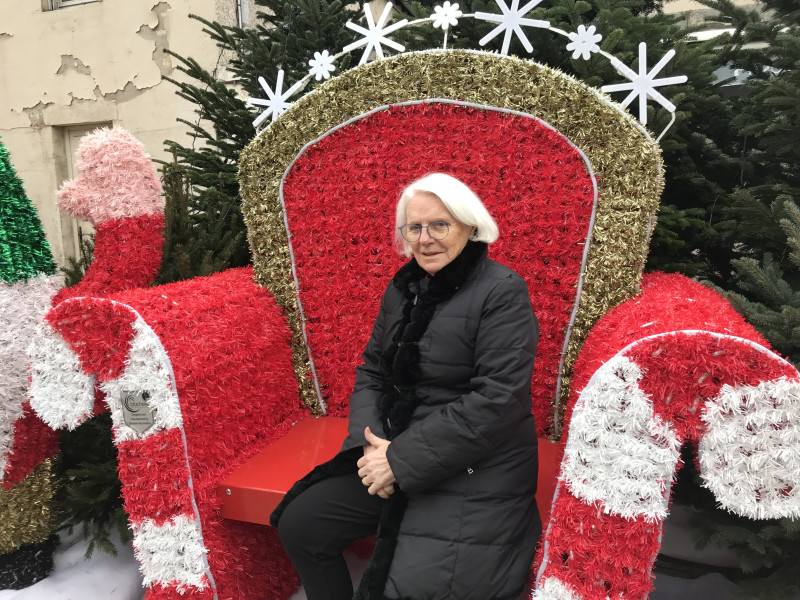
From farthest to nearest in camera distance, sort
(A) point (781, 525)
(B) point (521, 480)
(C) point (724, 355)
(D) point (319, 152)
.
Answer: (D) point (319, 152)
(A) point (781, 525)
(B) point (521, 480)
(C) point (724, 355)

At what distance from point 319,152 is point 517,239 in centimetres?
83

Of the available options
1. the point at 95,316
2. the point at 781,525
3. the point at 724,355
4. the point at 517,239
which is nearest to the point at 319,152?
the point at 517,239

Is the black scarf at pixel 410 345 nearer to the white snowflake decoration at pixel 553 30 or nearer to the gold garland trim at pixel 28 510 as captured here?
the white snowflake decoration at pixel 553 30

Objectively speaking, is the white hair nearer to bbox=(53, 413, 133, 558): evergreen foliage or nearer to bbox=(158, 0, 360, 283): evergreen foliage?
bbox=(158, 0, 360, 283): evergreen foliage

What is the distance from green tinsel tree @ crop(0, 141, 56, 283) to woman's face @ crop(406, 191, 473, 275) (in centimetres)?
133

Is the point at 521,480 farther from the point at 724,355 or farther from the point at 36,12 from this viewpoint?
the point at 36,12

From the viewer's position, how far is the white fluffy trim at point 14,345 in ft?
6.36

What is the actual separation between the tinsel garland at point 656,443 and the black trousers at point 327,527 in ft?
1.57

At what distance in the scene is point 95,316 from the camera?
171cm

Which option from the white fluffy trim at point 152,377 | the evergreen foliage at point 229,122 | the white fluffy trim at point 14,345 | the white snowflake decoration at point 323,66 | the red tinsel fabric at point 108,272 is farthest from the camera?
the evergreen foliage at point 229,122

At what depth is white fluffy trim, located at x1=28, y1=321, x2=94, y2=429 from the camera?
174 cm

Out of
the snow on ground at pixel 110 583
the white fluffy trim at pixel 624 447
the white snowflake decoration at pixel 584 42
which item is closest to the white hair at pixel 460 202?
the white fluffy trim at pixel 624 447

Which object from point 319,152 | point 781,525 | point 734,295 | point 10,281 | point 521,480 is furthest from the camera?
point 319,152

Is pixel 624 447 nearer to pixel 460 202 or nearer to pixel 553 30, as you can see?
pixel 460 202
